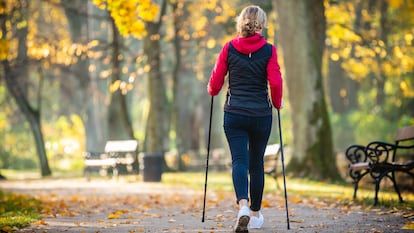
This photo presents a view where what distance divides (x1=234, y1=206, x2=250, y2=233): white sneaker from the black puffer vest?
3.02 ft

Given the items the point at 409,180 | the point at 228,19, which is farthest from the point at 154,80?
the point at 409,180

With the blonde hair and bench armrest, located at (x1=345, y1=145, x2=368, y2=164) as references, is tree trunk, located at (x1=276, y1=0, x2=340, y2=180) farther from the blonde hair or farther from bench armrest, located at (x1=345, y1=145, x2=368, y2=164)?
the blonde hair

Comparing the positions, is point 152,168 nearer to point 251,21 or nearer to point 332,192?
point 332,192

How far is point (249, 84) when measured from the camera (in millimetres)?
8117

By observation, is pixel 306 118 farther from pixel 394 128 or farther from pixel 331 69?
pixel 331 69

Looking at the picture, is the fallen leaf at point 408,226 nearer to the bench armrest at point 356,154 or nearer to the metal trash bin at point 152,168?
the bench armrest at point 356,154

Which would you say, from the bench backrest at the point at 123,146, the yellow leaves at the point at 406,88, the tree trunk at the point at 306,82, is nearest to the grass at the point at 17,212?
the tree trunk at the point at 306,82

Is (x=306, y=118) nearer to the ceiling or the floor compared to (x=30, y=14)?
nearer to the floor

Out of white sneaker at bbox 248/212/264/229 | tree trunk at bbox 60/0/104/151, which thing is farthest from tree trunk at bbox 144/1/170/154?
white sneaker at bbox 248/212/264/229

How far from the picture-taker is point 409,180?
18516mm

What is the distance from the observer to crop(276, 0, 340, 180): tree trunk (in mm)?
18859

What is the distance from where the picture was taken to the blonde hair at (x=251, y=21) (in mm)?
8078

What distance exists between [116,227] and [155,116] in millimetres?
15920

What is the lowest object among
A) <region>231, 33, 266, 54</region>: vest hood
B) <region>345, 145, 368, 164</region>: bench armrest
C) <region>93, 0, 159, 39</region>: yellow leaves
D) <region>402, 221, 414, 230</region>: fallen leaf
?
<region>402, 221, 414, 230</region>: fallen leaf
